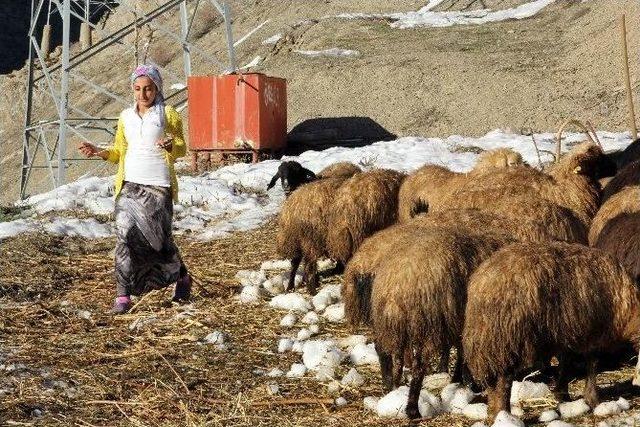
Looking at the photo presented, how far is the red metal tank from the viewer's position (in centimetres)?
1842

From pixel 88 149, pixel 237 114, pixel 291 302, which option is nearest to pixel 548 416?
pixel 291 302

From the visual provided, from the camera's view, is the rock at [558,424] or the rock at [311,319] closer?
the rock at [558,424]

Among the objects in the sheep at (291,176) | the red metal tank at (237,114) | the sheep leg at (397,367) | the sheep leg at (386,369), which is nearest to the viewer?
the sheep leg at (397,367)

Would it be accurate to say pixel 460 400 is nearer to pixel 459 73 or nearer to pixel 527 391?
pixel 527 391

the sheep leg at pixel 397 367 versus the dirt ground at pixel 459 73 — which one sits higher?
the dirt ground at pixel 459 73

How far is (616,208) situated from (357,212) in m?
2.01

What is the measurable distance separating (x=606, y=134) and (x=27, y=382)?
40.4 ft

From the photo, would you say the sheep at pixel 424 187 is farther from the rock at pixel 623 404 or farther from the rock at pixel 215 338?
the rock at pixel 623 404

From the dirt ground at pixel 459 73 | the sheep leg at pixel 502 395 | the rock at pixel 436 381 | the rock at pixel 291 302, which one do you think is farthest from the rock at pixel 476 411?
the dirt ground at pixel 459 73

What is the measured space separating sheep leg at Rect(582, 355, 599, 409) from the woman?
12.1 ft

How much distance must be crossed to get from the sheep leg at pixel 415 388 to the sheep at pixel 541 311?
275 mm

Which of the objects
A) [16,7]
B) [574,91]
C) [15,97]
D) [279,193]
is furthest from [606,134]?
[16,7]

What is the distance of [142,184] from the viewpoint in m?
7.42

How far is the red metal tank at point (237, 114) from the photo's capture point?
725 inches
